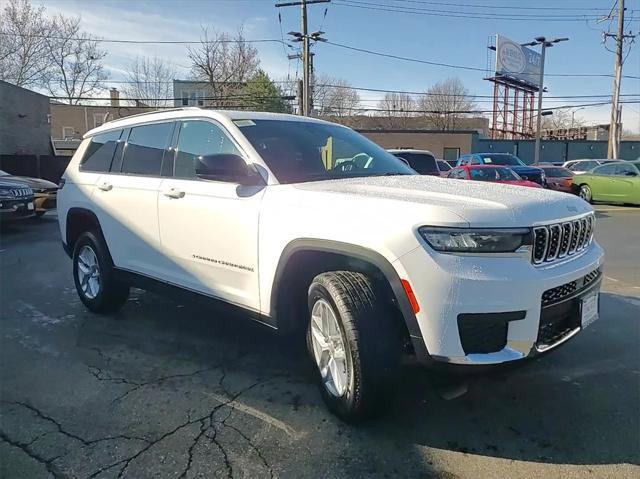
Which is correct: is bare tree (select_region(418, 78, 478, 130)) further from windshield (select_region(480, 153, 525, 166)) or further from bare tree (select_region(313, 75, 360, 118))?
windshield (select_region(480, 153, 525, 166))

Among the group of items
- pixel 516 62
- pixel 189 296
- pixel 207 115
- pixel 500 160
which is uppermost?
pixel 516 62

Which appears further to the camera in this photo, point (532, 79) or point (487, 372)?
point (532, 79)

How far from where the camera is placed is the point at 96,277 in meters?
4.94

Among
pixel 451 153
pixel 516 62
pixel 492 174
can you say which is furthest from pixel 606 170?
pixel 516 62

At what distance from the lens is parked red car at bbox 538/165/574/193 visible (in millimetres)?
18422

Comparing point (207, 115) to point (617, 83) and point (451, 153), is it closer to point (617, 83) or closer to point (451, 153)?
point (617, 83)

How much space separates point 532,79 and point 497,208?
56934 millimetres

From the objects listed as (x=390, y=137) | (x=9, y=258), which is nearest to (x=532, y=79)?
(x=390, y=137)

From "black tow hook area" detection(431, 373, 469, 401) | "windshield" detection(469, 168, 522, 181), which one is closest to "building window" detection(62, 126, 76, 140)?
"windshield" detection(469, 168, 522, 181)

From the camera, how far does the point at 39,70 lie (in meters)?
40.3

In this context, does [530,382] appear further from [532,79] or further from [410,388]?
[532,79]

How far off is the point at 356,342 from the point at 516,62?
181ft

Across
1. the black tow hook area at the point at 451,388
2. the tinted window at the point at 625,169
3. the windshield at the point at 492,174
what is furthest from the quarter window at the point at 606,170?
the black tow hook area at the point at 451,388

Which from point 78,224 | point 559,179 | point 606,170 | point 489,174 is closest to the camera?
point 78,224
